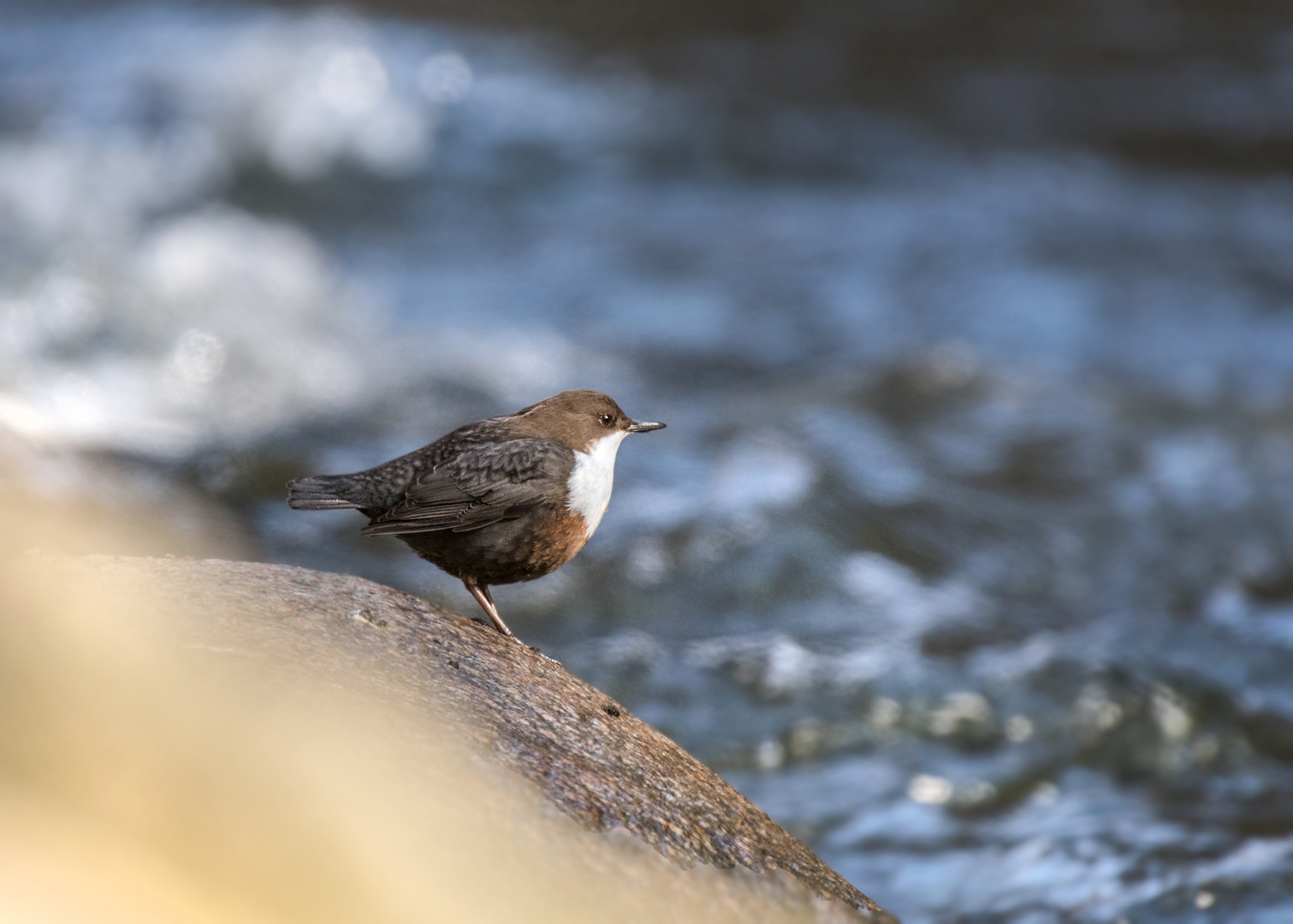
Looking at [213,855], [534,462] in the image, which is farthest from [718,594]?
[213,855]

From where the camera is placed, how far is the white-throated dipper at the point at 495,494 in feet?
9.50

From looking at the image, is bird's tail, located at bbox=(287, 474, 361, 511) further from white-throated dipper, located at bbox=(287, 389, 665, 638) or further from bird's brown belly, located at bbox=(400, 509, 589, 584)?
bird's brown belly, located at bbox=(400, 509, 589, 584)

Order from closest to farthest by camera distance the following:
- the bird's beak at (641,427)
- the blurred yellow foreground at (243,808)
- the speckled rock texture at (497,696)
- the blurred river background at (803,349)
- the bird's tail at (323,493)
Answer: the blurred yellow foreground at (243,808), the speckled rock texture at (497,696), the bird's tail at (323,493), the bird's beak at (641,427), the blurred river background at (803,349)

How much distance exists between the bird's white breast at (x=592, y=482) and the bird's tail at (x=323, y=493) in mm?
532

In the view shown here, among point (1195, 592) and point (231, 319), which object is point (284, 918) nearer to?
point (1195, 592)

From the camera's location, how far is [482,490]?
9.50ft

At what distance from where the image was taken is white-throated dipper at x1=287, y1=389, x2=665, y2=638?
2.90 meters

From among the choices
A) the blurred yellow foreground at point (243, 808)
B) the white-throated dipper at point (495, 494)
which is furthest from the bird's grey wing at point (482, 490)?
the blurred yellow foreground at point (243, 808)

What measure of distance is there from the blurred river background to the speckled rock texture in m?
2.08

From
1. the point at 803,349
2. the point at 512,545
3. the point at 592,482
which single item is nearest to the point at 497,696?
the point at 512,545

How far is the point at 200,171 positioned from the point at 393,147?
187 centimetres

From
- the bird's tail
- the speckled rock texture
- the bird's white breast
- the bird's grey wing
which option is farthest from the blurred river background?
the bird's tail

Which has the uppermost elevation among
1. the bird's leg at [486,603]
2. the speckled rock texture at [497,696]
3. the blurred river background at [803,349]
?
the blurred river background at [803,349]

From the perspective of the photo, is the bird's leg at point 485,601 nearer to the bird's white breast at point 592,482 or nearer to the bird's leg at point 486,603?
the bird's leg at point 486,603
